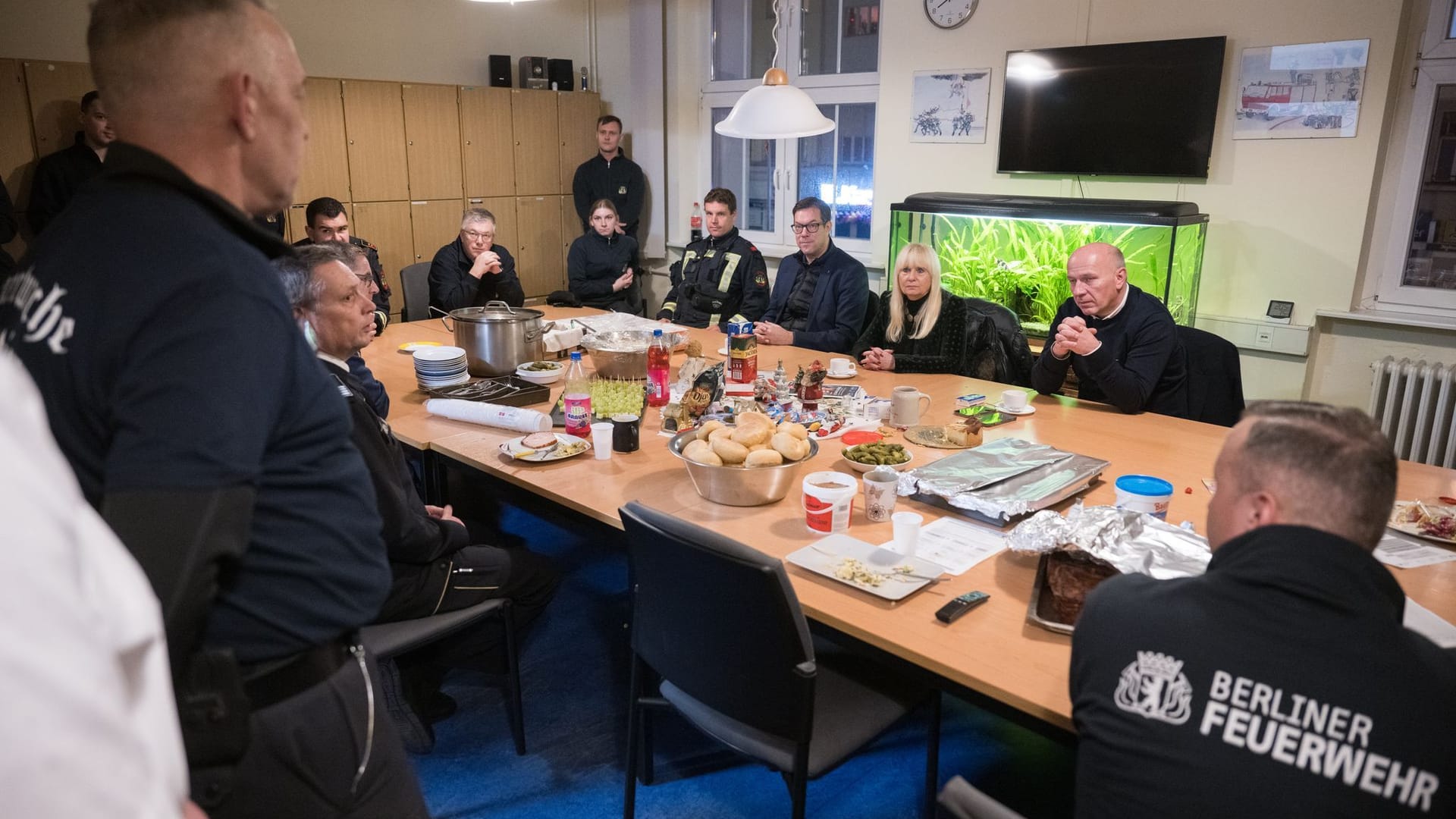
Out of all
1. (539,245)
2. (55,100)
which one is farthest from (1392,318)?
(55,100)

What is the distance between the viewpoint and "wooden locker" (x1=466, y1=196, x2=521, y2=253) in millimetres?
6668

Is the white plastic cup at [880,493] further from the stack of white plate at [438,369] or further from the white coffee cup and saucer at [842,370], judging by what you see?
the stack of white plate at [438,369]

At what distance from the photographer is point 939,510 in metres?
2.16

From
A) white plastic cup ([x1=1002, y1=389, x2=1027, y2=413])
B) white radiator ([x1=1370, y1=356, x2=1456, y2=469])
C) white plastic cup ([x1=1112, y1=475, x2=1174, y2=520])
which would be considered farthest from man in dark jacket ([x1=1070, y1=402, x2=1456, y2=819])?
white radiator ([x1=1370, y1=356, x2=1456, y2=469])

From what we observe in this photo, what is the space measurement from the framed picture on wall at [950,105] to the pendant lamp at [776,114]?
92.5 inches

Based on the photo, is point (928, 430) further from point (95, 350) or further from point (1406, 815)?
point (95, 350)

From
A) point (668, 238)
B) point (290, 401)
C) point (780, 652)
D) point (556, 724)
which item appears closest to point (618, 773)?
point (556, 724)

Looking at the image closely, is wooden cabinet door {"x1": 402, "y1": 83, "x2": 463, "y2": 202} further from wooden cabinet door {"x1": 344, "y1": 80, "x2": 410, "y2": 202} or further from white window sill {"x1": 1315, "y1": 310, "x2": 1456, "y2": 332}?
white window sill {"x1": 1315, "y1": 310, "x2": 1456, "y2": 332}

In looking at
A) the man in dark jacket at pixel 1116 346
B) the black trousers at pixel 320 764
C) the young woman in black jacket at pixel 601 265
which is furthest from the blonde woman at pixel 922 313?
the black trousers at pixel 320 764

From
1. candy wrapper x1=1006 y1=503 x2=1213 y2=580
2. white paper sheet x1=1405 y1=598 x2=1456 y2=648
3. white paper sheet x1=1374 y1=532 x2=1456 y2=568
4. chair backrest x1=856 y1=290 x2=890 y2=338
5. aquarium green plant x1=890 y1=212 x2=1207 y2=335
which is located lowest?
white paper sheet x1=1374 y1=532 x2=1456 y2=568

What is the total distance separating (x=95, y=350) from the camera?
94 cm

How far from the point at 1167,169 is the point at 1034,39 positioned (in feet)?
3.32

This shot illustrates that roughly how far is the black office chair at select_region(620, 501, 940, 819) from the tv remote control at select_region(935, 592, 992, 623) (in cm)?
24

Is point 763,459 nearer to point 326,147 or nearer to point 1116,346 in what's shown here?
point 1116,346
